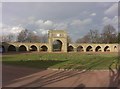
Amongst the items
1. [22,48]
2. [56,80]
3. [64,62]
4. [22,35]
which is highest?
[22,35]

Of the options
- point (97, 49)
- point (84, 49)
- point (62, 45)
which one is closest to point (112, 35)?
point (97, 49)

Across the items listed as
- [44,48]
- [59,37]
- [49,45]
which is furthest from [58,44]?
[49,45]

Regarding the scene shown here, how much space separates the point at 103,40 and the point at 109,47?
12.6m

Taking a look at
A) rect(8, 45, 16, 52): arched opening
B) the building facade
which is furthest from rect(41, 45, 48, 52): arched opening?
rect(8, 45, 16, 52): arched opening

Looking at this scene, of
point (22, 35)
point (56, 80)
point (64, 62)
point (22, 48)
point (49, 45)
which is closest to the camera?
point (56, 80)

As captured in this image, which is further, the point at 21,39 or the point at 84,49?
the point at 21,39

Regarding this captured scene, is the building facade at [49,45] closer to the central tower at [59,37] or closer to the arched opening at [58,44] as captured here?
the central tower at [59,37]

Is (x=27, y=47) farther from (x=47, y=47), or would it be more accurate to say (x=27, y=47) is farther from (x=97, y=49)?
(x=97, y=49)

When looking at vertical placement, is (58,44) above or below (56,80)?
above

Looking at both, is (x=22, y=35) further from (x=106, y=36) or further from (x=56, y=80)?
(x=56, y=80)

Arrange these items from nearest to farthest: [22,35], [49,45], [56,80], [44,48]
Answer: [56,80], [49,45], [44,48], [22,35]

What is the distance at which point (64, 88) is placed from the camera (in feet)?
36.7

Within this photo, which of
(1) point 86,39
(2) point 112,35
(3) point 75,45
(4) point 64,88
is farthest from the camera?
(1) point 86,39

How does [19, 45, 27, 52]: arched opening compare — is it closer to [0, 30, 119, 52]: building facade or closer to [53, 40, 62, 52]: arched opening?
[0, 30, 119, 52]: building facade
